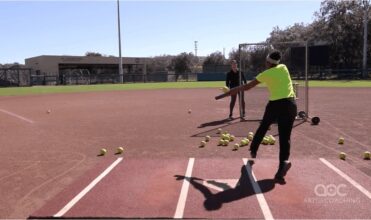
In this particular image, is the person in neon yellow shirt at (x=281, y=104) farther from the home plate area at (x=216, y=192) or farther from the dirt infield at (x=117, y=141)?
the dirt infield at (x=117, y=141)

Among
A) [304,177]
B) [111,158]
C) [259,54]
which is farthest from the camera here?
[259,54]

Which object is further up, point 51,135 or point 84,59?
point 84,59

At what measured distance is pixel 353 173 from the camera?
7195 mm

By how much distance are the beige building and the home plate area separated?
63113mm

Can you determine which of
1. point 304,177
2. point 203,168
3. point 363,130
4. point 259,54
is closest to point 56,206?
point 203,168

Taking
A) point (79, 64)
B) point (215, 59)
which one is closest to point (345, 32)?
point (215, 59)

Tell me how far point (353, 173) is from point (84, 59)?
243 ft

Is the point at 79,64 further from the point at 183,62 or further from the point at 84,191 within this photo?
the point at 84,191

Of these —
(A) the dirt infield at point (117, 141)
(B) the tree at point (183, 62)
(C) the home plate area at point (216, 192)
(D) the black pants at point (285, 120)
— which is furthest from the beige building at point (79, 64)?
(D) the black pants at point (285, 120)

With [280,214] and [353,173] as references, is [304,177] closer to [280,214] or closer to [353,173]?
[353,173]

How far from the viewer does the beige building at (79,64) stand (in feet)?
242

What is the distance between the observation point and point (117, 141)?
10.9 m

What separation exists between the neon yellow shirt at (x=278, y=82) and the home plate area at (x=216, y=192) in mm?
1323

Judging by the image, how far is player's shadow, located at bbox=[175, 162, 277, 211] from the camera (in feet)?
19.1
